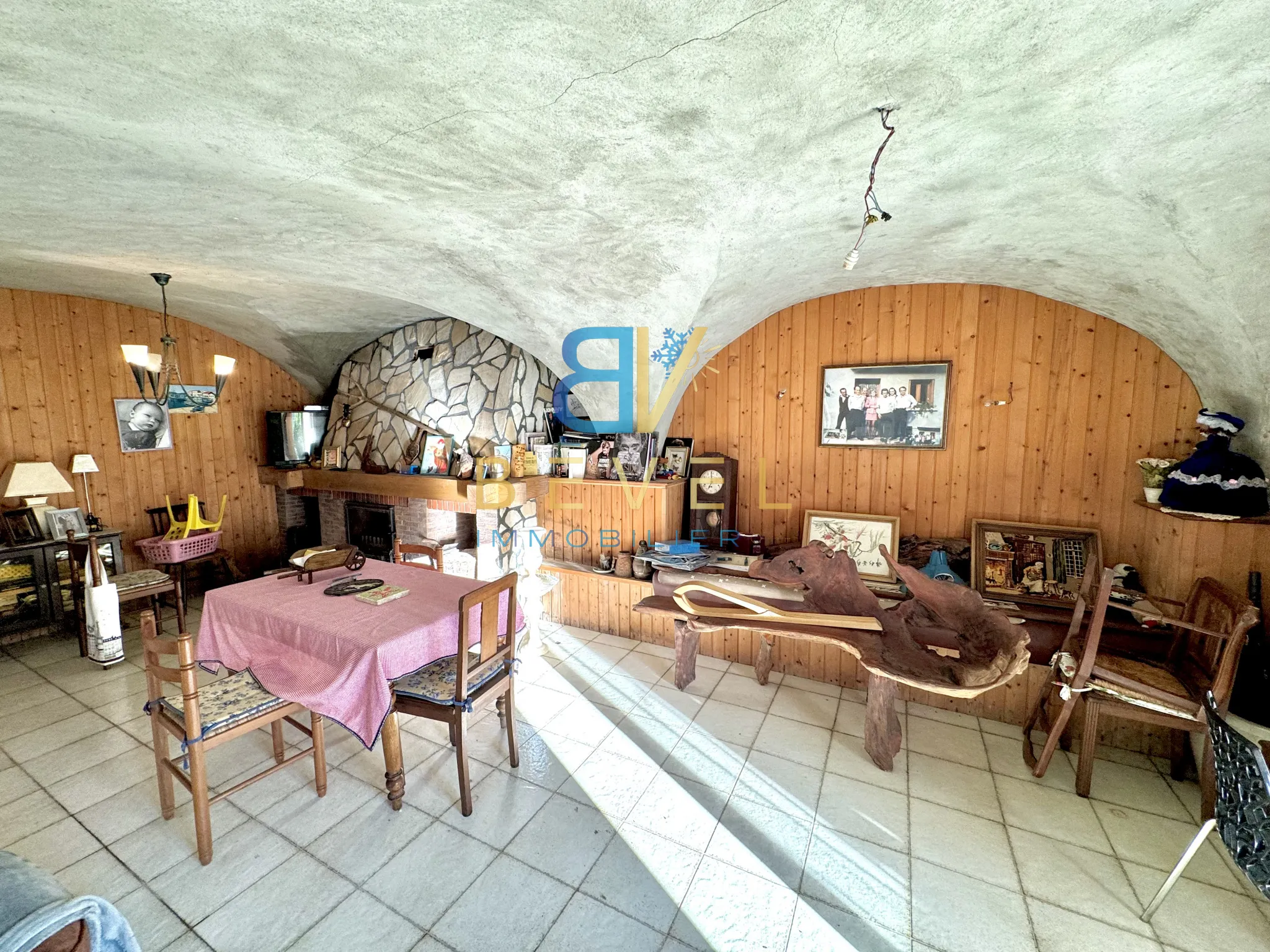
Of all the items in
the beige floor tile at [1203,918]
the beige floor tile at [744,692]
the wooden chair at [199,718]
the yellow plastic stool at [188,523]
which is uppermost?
the yellow plastic stool at [188,523]

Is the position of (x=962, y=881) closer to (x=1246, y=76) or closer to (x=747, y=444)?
(x=1246, y=76)

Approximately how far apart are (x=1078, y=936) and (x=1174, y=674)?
133 centimetres

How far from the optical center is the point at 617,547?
13.6ft

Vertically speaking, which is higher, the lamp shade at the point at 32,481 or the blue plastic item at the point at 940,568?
the lamp shade at the point at 32,481

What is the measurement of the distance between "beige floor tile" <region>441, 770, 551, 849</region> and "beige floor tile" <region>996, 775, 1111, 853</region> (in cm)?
201

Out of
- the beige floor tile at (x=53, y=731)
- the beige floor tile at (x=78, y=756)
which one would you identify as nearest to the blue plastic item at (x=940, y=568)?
the beige floor tile at (x=78, y=756)

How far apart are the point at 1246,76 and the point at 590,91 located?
63.9 inches

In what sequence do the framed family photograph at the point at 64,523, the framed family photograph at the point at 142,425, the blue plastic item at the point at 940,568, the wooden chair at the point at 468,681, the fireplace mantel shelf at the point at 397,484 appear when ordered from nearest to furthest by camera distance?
the wooden chair at the point at 468,681
the blue plastic item at the point at 940,568
the framed family photograph at the point at 64,523
the fireplace mantel shelf at the point at 397,484
the framed family photograph at the point at 142,425

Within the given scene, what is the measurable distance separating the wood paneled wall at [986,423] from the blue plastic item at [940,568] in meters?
0.24

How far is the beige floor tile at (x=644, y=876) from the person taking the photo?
1.76 meters

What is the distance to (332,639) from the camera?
2.20m

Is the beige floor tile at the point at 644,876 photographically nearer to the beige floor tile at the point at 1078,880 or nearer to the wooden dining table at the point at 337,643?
the wooden dining table at the point at 337,643

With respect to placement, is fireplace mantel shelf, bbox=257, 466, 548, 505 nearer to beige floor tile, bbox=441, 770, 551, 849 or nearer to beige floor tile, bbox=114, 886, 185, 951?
beige floor tile, bbox=441, 770, 551, 849

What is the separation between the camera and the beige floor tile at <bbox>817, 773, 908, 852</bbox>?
2082 millimetres
